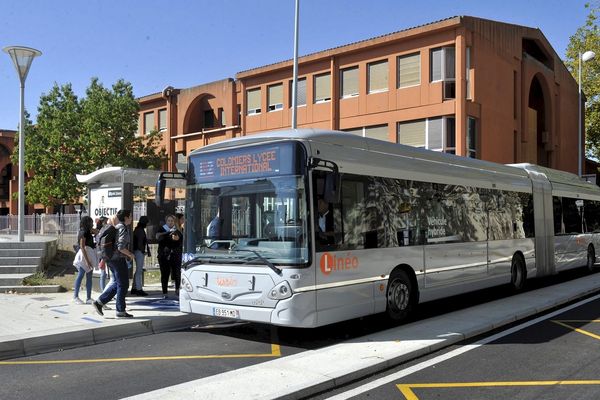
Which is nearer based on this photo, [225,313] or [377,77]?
[225,313]

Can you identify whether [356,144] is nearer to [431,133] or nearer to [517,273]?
[517,273]

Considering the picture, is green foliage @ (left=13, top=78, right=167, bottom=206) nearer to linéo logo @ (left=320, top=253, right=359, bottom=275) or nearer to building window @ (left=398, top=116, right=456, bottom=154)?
building window @ (left=398, top=116, right=456, bottom=154)

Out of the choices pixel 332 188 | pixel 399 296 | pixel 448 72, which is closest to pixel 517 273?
pixel 399 296

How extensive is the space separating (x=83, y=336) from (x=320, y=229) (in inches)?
150

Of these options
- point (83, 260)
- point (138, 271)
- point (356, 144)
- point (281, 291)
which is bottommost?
point (138, 271)

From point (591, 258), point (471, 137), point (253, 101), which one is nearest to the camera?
point (591, 258)

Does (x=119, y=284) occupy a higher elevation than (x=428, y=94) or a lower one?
lower

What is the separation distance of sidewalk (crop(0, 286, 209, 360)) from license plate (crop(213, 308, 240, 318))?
1.58 meters

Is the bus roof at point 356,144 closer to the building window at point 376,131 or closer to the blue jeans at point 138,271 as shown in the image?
the blue jeans at point 138,271

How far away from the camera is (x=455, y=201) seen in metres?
10.5

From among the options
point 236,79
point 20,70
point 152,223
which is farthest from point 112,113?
point 152,223

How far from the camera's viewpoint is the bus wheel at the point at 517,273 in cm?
1280

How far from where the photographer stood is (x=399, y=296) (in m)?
8.87

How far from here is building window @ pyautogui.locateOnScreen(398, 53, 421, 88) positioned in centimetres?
2708
